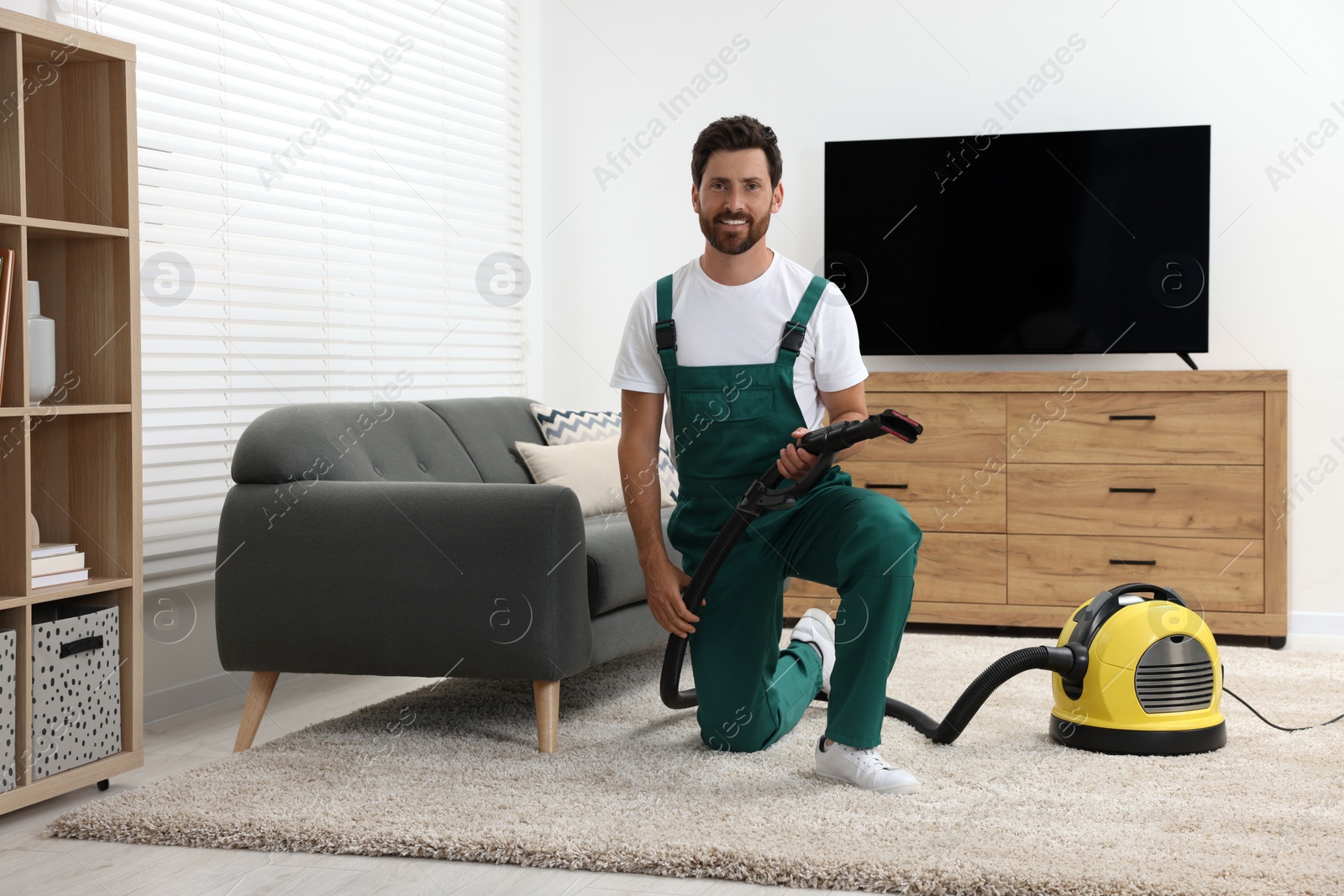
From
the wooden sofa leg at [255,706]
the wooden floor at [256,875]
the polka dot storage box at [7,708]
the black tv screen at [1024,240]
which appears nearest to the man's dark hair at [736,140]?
the wooden floor at [256,875]

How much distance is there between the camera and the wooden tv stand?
3.77 meters

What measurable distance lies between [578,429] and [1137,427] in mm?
1739

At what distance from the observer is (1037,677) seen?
3229 millimetres

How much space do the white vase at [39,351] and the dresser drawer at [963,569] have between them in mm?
2361

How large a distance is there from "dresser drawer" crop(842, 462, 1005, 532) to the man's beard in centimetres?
174

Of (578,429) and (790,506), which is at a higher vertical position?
(578,429)

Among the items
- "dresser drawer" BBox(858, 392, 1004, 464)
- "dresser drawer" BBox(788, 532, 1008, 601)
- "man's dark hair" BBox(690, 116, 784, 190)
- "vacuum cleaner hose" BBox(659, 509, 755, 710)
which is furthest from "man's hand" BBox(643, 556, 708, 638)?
"dresser drawer" BBox(858, 392, 1004, 464)

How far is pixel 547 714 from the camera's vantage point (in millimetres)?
2525

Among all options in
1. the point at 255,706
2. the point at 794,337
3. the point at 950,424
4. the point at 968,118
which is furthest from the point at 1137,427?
the point at 255,706

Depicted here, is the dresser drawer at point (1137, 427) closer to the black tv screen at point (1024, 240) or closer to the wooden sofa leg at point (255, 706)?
the black tv screen at point (1024, 240)

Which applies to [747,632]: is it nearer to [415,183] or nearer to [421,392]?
[421,392]

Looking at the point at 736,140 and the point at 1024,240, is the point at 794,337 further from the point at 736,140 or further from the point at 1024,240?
the point at 1024,240

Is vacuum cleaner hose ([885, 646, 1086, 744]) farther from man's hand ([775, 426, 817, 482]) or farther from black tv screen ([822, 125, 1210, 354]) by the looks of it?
black tv screen ([822, 125, 1210, 354])

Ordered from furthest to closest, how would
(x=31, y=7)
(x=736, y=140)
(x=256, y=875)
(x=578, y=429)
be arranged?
(x=578, y=429)
(x=31, y=7)
(x=736, y=140)
(x=256, y=875)
